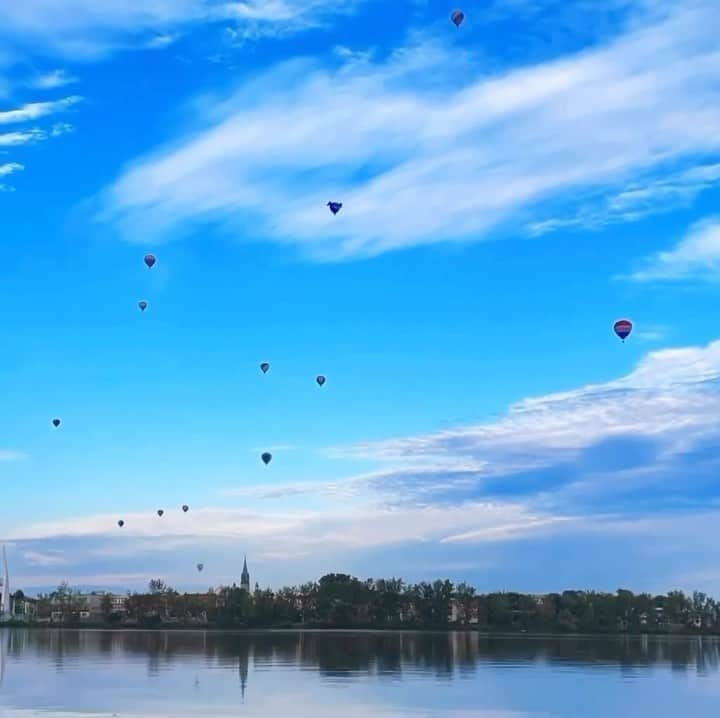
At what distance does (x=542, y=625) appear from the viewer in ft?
507

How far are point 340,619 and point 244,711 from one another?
13582cm

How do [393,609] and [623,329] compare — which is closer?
[623,329]

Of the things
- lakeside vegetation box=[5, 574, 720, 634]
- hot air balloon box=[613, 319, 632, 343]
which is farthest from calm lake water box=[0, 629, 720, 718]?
lakeside vegetation box=[5, 574, 720, 634]

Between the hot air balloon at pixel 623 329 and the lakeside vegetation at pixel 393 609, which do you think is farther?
the lakeside vegetation at pixel 393 609

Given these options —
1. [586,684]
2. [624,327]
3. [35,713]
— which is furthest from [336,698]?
[624,327]

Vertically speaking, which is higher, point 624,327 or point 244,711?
point 624,327

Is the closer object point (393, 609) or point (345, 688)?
point (345, 688)

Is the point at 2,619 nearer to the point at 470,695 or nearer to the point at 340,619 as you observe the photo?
the point at 340,619

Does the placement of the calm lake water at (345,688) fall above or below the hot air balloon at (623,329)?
below

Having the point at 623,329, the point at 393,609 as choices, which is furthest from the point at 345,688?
the point at 393,609

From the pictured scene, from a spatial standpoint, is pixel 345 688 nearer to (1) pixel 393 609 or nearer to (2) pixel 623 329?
(2) pixel 623 329

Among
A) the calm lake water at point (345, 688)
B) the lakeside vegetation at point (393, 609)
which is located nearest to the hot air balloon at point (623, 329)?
the calm lake water at point (345, 688)

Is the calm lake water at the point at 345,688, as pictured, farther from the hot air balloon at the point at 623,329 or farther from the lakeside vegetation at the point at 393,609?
the lakeside vegetation at the point at 393,609

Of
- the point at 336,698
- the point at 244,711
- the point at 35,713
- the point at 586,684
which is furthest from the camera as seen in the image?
the point at 586,684
